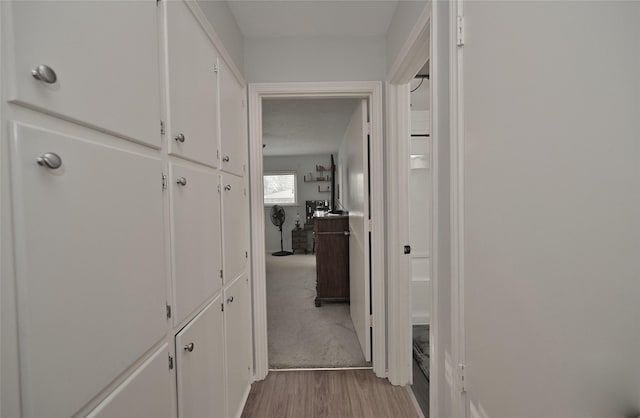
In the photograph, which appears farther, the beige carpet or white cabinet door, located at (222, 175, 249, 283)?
the beige carpet

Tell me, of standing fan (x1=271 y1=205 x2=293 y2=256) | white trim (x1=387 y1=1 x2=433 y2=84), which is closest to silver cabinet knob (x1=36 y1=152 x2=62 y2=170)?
white trim (x1=387 y1=1 x2=433 y2=84)

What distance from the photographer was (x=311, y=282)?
488 centimetres

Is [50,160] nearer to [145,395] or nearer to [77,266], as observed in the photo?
[77,266]

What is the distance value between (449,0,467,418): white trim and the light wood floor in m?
0.92

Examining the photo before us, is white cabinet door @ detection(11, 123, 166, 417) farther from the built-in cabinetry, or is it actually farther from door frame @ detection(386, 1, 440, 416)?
door frame @ detection(386, 1, 440, 416)

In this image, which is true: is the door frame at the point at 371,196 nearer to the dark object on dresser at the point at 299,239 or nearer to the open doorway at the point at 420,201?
the open doorway at the point at 420,201

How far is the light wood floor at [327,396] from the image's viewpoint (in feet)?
6.08

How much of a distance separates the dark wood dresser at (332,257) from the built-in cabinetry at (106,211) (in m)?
2.35

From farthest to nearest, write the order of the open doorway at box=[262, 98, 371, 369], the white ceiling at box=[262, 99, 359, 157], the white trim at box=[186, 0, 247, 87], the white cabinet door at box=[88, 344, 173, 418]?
1. the white ceiling at box=[262, 99, 359, 157]
2. the open doorway at box=[262, 98, 371, 369]
3. the white trim at box=[186, 0, 247, 87]
4. the white cabinet door at box=[88, 344, 173, 418]

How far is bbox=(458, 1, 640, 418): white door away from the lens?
534 mm

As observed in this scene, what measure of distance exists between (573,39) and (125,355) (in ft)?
4.12

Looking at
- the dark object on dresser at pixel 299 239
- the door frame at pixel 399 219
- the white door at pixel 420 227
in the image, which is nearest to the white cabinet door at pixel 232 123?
the door frame at pixel 399 219

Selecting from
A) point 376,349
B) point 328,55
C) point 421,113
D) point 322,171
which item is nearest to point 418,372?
point 376,349

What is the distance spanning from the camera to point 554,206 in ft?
2.22
